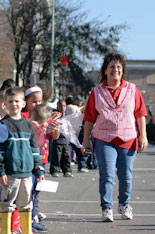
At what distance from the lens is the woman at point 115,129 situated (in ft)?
31.4

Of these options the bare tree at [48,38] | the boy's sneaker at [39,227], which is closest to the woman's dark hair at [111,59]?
the boy's sneaker at [39,227]

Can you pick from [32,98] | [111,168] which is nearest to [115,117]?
[111,168]

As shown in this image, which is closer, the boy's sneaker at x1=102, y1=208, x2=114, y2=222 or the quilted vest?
the boy's sneaker at x1=102, y1=208, x2=114, y2=222

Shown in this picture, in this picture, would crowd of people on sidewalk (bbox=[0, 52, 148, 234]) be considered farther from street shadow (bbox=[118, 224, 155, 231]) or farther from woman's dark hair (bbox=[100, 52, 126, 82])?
street shadow (bbox=[118, 224, 155, 231])

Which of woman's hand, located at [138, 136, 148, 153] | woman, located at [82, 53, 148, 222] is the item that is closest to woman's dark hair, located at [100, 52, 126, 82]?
woman, located at [82, 53, 148, 222]

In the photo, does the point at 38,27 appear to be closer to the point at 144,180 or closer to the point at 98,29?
the point at 98,29

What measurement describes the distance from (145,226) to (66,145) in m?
7.98

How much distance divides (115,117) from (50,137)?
831mm

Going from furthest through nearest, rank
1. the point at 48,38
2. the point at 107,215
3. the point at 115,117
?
the point at 48,38, the point at 115,117, the point at 107,215

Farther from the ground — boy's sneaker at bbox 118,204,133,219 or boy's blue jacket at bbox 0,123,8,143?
boy's blue jacket at bbox 0,123,8,143

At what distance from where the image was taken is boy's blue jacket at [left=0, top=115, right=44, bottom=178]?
7.55 metres

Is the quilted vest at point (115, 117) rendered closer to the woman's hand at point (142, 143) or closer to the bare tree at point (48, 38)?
the woman's hand at point (142, 143)

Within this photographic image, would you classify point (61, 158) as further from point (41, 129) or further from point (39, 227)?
point (41, 129)

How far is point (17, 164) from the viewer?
759 cm
